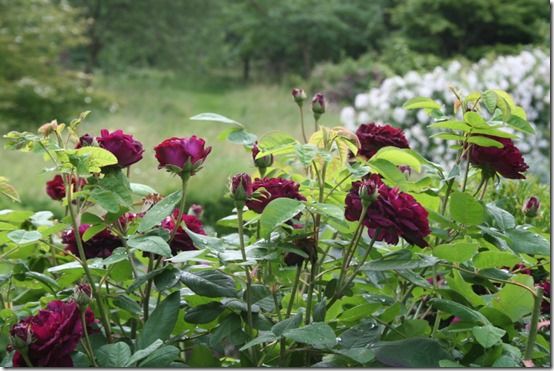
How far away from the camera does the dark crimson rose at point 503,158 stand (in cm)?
86

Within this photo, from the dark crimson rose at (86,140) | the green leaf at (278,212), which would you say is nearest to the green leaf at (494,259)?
the green leaf at (278,212)

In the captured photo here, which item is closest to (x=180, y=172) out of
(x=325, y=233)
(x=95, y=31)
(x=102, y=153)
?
(x=102, y=153)

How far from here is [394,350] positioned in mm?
723

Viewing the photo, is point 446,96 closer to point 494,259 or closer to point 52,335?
point 494,259

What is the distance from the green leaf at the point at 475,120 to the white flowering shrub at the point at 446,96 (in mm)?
3459

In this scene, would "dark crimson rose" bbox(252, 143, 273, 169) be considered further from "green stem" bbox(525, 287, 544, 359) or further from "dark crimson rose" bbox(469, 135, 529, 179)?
"green stem" bbox(525, 287, 544, 359)

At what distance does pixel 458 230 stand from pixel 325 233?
239 mm

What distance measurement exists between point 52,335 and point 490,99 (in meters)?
0.53

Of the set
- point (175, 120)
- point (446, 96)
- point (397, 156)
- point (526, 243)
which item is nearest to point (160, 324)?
point (397, 156)

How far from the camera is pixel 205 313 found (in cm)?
77

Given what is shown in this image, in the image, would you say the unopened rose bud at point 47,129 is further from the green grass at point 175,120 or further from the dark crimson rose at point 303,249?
the green grass at point 175,120

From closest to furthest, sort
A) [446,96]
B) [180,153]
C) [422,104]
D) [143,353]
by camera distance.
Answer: [143,353]
[180,153]
[422,104]
[446,96]

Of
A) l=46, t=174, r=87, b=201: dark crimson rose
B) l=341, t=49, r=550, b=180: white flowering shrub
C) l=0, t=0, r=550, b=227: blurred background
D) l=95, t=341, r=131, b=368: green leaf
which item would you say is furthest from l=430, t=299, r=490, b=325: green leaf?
l=341, t=49, r=550, b=180: white flowering shrub

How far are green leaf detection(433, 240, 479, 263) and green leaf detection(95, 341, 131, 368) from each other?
0.33m
